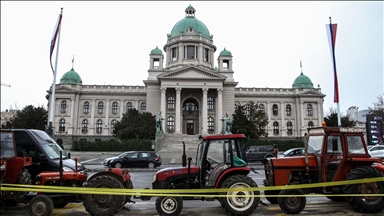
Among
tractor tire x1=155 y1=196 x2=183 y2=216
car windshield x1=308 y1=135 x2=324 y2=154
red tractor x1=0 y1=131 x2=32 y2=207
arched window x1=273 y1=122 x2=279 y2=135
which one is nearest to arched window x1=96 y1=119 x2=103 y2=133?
arched window x1=273 y1=122 x2=279 y2=135

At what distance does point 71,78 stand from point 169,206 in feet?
196

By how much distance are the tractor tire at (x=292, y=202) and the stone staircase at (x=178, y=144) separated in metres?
30.4

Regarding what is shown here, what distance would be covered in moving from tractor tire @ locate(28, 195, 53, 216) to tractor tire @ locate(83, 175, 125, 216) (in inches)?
31.4

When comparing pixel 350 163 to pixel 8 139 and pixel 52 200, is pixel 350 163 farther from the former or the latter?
pixel 8 139

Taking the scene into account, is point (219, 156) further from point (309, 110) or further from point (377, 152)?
point (309, 110)

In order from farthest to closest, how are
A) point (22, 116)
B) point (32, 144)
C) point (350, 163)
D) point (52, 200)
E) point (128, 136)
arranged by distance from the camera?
point (22, 116), point (128, 136), point (32, 144), point (350, 163), point (52, 200)

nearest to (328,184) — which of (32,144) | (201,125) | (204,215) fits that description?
(204,215)

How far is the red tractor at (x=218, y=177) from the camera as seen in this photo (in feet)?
23.2

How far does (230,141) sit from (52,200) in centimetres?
474

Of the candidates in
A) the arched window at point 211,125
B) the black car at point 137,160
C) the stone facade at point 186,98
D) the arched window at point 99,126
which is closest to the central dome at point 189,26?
the stone facade at point 186,98

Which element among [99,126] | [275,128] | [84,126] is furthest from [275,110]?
[84,126]

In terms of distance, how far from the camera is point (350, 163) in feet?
25.4

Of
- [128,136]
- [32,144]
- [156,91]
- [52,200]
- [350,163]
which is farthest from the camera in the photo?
[156,91]

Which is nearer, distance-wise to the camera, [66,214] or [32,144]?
[66,214]
